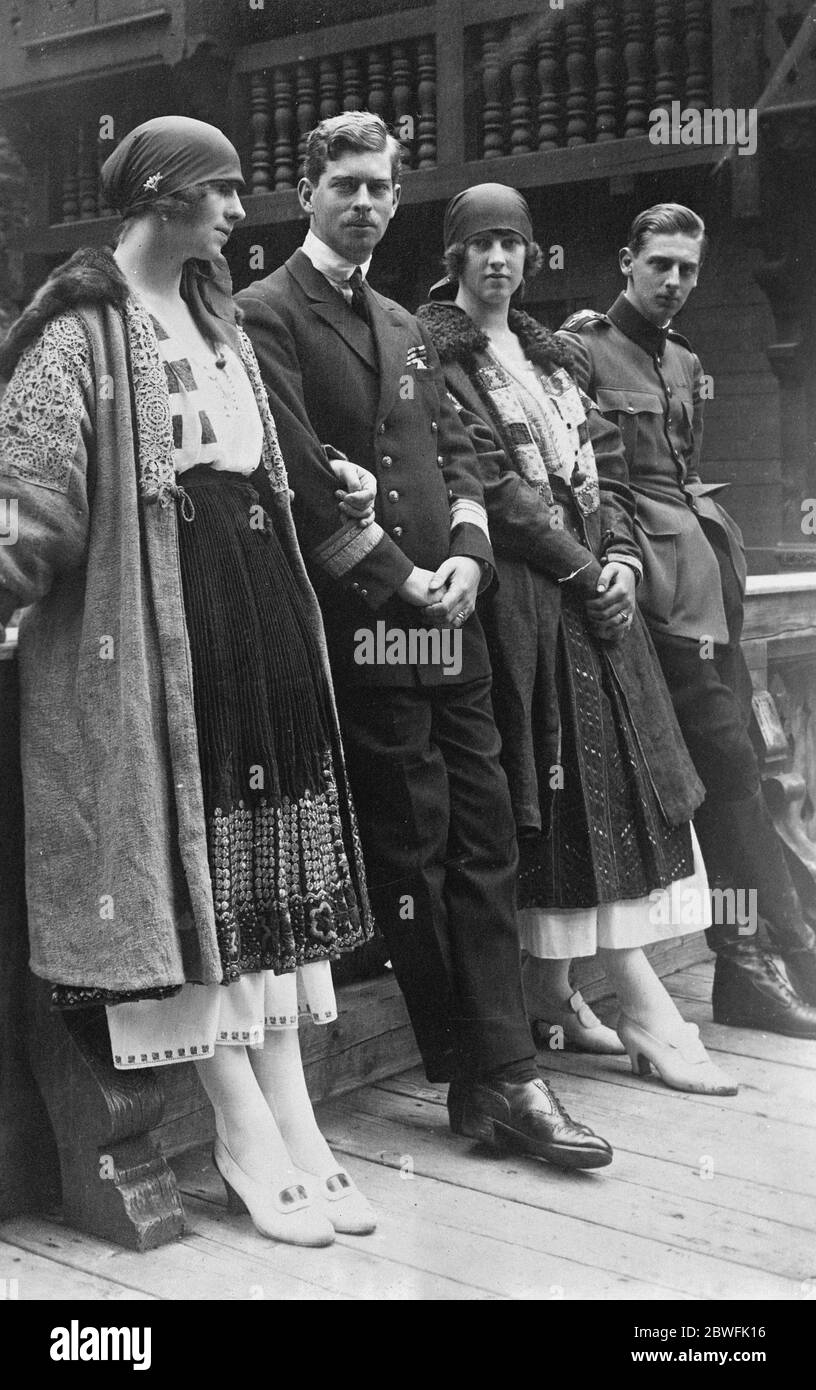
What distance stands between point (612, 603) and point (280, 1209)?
4.88 feet

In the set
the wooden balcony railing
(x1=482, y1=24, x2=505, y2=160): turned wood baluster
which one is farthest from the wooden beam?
(x1=482, y1=24, x2=505, y2=160): turned wood baluster

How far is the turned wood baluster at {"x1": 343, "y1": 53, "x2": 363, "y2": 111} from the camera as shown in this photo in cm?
432

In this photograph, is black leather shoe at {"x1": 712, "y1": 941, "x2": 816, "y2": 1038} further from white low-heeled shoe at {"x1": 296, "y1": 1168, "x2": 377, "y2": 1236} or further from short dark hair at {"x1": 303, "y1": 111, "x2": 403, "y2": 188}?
short dark hair at {"x1": 303, "y1": 111, "x2": 403, "y2": 188}

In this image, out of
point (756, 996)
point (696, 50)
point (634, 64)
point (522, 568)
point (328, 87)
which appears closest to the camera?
point (522, 568)

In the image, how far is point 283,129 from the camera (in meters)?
3.99

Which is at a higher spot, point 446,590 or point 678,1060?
point 446,590

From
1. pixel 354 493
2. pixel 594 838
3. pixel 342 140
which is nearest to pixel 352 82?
pixel 342 140

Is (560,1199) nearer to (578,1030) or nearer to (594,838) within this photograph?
(594,838)

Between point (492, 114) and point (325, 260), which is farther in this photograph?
point (492, 114)

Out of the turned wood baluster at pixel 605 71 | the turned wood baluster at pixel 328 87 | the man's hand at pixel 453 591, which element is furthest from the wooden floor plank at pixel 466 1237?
the turned wood baluster at pixel 605 71

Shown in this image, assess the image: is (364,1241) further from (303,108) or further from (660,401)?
(303,108)

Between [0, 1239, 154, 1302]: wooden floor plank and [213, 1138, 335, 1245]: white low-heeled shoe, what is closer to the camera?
[0, 1239, 154, 1302]: wooden floor plank

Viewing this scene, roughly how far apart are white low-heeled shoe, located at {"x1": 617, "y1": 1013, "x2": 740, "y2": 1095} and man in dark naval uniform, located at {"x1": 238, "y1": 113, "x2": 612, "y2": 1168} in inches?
22.3

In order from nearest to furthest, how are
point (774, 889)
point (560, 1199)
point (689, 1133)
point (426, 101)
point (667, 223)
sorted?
point (560, 1199) < point (689, 1133) < point (667, 223) < point (774, 889) < point (426, 101)
